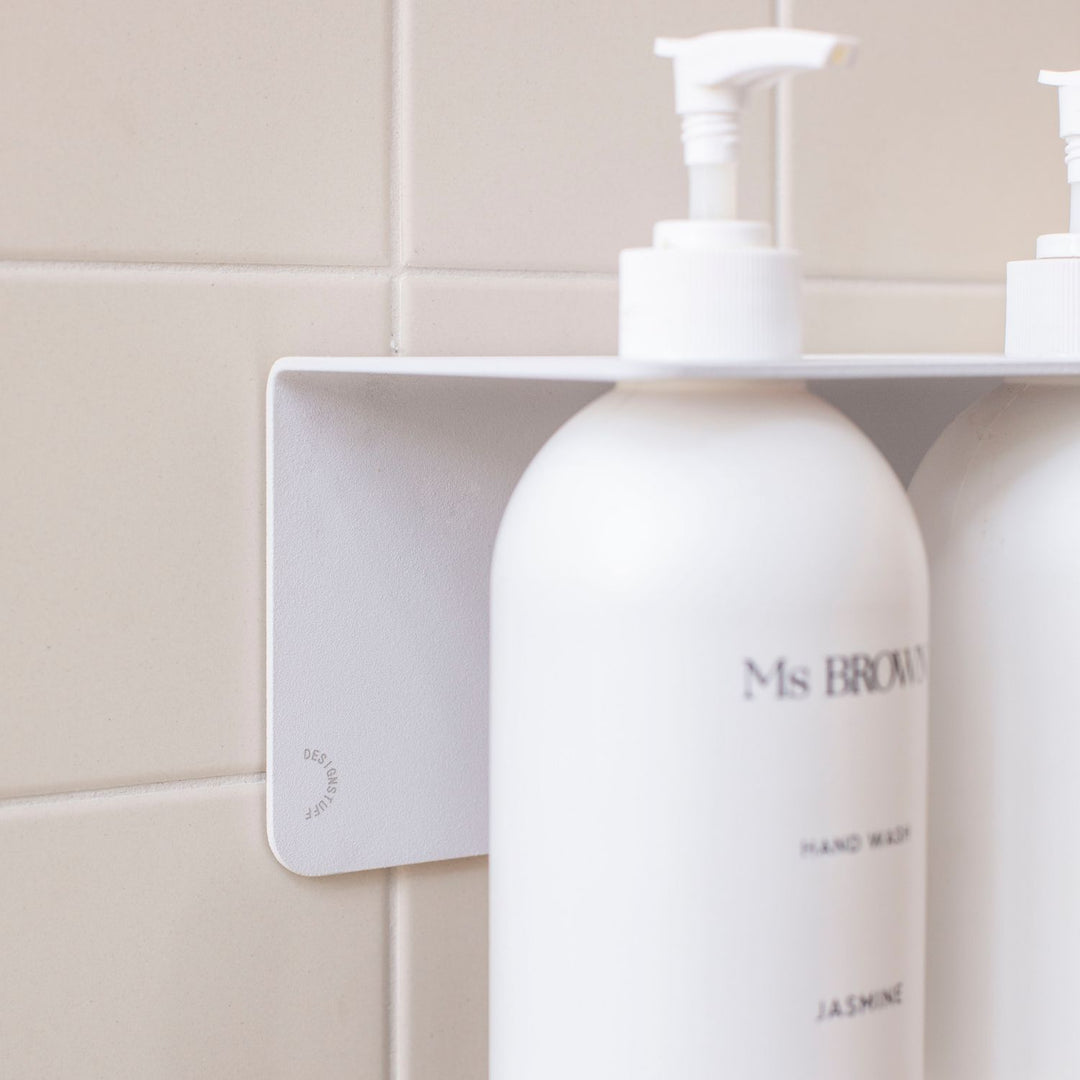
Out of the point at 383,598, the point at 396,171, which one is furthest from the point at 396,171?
the point at 383,598

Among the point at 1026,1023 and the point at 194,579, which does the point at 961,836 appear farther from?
the point at 194,579

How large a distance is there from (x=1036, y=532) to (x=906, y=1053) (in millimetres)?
105

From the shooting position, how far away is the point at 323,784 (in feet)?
1.14

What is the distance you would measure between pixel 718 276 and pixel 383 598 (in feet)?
0.46

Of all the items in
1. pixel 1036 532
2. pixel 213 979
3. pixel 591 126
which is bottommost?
pixel 213 979

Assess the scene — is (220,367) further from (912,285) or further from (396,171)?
(912,285)

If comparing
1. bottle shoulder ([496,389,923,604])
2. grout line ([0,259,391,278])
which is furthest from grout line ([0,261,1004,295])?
bottle shoulder ([496,389,923,604])

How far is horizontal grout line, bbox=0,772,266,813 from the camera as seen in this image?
0.32 m

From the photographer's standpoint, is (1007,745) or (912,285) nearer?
(1007,745)

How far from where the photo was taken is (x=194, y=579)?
1.10ft

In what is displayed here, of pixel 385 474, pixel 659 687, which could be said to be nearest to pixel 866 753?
pixel 659 687

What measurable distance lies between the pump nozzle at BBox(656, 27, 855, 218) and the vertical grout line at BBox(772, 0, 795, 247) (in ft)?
0.46

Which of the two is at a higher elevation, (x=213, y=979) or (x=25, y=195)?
(x=25, y=195)

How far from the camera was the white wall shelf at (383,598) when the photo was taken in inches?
13.4
